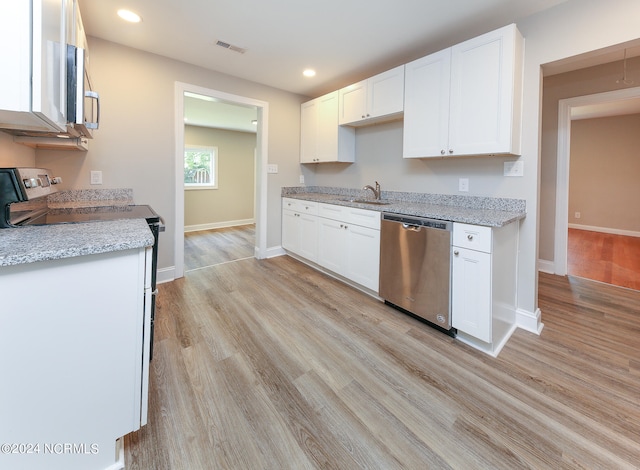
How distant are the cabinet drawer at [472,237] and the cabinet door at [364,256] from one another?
0.76 m

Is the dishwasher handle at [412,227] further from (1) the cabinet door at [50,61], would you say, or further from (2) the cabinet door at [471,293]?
(1) the cabinet door at [50,61]

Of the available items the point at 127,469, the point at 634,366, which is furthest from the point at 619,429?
the point at 127,469

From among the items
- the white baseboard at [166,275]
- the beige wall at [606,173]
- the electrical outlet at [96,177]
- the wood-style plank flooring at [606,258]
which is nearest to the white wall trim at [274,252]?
the white baseboard at [166,275]

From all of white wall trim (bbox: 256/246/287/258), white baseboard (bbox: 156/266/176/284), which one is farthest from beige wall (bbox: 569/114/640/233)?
white baseboard (bbox: 156/266/176/284)

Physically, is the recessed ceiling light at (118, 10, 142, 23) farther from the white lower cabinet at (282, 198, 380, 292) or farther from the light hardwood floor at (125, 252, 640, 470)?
the light hardwood floor at (125, 252, 640, 470)

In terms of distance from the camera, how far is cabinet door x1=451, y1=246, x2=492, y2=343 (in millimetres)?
1893

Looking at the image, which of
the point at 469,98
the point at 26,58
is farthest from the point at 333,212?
the point at 26,58

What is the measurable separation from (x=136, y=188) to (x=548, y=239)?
15.7 ft

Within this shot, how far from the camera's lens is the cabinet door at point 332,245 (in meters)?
3.10

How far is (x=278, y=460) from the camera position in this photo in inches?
46.8

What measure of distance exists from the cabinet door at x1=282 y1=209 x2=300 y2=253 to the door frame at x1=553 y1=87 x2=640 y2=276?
3155mm

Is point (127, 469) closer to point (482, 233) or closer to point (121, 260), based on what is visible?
point (121, 260)

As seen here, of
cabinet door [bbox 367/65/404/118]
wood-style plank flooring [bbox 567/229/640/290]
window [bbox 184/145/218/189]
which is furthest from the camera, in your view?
window [bbox 184/145/218/189]

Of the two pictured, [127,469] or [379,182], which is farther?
[379,182]
